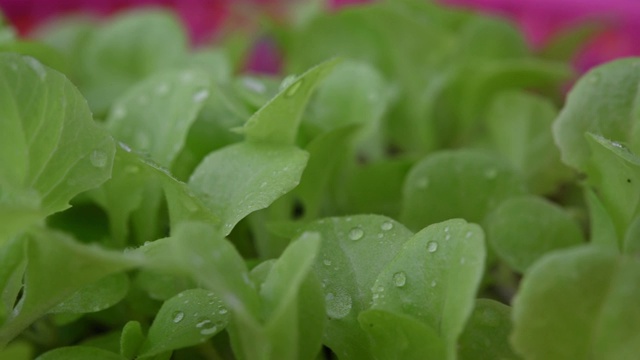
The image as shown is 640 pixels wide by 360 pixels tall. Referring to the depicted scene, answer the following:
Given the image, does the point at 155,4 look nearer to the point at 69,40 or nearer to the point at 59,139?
the point at 69,40

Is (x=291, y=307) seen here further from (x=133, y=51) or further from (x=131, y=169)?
(x=133, y=51)

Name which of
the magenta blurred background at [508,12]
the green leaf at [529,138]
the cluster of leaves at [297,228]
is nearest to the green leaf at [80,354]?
the cluster of leaves at [297,228]

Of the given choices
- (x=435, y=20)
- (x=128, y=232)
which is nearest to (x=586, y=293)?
(x=128, y=232)

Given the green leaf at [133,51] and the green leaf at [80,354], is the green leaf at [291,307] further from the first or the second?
the green leaf at [133,51]

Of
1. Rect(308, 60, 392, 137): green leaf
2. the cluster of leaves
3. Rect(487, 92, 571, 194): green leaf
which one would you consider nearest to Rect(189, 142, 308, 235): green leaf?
the cluster of leaves

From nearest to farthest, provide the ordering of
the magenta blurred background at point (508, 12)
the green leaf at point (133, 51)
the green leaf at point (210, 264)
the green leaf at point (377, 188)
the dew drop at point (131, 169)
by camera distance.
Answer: the green leaf at point (210, 264) < the dew drop at point (131, 169) < the green leaf at point (377, 188) < the green leaf at point (133, 51) < the magenta blurred background at point (508, 12)

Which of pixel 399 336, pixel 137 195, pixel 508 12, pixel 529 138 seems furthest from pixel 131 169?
pixel 508 12
